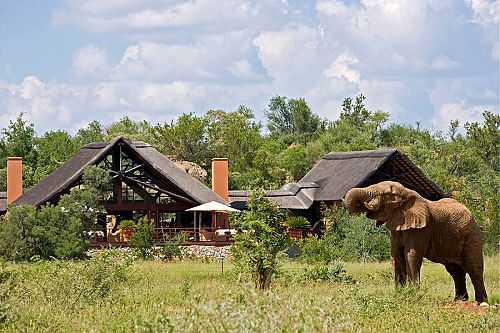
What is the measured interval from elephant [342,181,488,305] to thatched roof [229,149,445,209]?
21298 millimetres

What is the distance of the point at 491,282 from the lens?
82.6ft

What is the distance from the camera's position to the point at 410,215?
18.8 meters

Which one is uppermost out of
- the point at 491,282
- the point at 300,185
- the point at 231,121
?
the point at 231,121

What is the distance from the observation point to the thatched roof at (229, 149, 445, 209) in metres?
41.8

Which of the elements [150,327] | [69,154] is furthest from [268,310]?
[69,154]

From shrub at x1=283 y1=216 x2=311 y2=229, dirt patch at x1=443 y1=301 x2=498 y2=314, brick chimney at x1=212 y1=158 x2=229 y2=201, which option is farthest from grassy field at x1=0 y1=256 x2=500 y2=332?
brick chimney at x1=212 y1=158 x2=229 y2=201

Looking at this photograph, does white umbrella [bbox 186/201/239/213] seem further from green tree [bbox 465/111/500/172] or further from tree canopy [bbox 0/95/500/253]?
green tree [bbox 465/111/500/172]

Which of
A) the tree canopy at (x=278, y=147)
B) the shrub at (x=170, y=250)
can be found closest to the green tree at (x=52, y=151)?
the tree canopy at (x=278, y=147)

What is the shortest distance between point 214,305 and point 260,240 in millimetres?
10142

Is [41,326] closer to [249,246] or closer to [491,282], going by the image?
[249,246]

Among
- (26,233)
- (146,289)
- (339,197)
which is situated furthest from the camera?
(339,197)

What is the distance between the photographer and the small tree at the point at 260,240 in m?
21.8

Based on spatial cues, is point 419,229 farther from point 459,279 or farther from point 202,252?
point 202,252

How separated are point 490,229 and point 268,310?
2674cm
